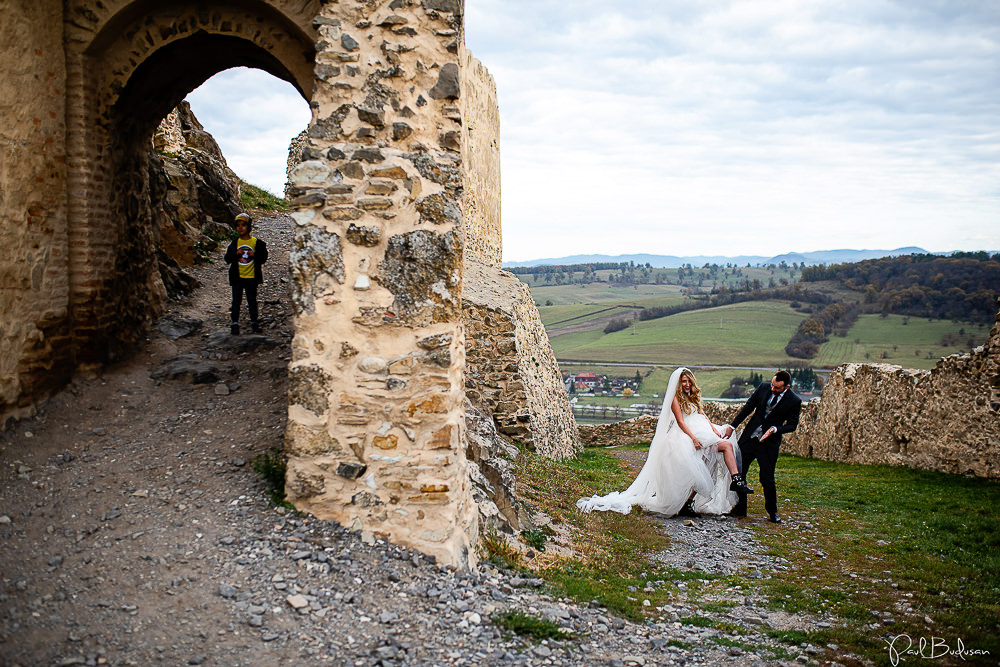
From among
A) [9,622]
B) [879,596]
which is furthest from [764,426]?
[9,622]

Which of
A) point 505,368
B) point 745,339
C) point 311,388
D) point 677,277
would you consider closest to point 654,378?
point 745,339

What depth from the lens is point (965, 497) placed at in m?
8.07

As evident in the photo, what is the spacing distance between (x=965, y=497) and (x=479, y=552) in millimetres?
6507

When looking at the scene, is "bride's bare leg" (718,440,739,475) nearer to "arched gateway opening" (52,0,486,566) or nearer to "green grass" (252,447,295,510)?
"arched gateway opening" (52,0,486,566)

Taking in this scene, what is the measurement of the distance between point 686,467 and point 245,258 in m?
5.99

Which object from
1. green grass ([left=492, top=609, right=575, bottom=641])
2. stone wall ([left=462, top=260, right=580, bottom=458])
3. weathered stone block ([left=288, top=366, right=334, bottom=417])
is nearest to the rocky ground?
green grass ([left=492, top=609, right=575, bottom=641])

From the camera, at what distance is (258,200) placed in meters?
17.8

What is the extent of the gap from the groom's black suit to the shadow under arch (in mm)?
6004

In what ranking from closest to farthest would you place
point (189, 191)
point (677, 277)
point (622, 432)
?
point (189, 191) → point (622, 432) → point (677, 277)

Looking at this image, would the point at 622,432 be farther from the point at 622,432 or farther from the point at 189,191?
the point at 189,191

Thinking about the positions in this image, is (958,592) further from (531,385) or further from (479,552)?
(531,385)

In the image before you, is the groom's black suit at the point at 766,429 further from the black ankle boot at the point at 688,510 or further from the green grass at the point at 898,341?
the green grass at the point at 898,341

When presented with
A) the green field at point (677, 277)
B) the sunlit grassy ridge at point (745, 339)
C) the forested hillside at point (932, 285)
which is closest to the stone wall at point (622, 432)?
the forested hillside at point (932, 285)

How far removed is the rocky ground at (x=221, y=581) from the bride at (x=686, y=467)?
1.33 metres
